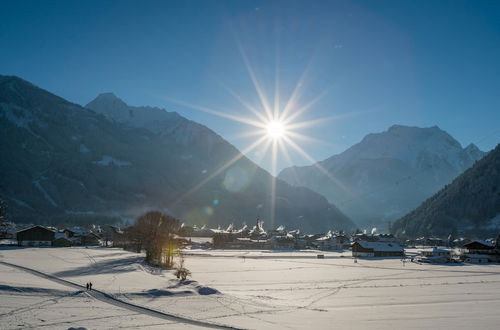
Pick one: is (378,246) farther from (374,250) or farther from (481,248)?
(481,248)

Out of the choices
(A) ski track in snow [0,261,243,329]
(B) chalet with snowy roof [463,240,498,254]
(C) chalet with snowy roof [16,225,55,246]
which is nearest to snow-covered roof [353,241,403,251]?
(B) chalet with snowy roof [463,240,498,254]


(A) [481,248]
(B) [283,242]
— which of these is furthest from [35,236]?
(A) [481,248]

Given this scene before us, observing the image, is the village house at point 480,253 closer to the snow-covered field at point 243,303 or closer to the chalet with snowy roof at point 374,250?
the chalet with snowy roof at point 374,250

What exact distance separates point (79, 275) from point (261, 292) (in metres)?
20.7

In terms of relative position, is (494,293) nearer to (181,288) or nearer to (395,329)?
(395,329)

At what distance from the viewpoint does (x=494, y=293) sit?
38.6 metres

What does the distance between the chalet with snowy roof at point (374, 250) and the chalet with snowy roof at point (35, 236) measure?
8381 centimetres

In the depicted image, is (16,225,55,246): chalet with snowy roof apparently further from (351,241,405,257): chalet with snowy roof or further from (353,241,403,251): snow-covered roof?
(353,241,403,251): snow-covered roof

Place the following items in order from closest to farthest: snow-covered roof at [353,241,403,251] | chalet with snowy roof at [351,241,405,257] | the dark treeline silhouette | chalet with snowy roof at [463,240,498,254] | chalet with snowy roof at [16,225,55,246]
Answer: the dark treeline silhouette
chalet with snowy roof at [463,240,498,254]
chalet with snowy roof at [16,225,55,246]
chalet with snowy roof at [351,241,405,257]
snow-covered roof at [353,241,403,251]

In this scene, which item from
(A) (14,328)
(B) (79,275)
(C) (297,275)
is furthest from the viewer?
(C) (297,275)

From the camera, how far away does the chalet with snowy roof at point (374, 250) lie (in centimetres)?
10900

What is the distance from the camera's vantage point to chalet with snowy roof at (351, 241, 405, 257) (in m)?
109

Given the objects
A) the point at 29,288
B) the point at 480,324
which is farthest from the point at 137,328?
the point at 480,324

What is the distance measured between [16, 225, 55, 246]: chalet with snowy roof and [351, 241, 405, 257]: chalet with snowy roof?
8381cm
